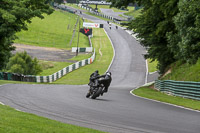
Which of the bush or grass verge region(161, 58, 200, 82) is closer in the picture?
grass verge region(161, 58, 200, 82)

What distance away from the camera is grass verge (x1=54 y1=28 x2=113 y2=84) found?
51.8 metres

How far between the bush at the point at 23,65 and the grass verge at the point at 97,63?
6.52 meters

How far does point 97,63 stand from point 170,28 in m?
37.1

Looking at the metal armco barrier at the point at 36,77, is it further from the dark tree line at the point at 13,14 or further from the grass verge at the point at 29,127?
the grass verge at the point at 29,127

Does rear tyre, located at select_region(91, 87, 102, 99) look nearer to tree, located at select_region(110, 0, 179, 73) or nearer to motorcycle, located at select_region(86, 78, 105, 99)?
motorcycle, located at select_region(86, 78, 105, 99)

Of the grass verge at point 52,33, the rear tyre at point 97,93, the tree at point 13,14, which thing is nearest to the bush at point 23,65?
the grass verge at point 52,33

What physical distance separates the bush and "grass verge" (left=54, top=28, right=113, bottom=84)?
21.4ft

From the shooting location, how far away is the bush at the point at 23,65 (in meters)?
58.9

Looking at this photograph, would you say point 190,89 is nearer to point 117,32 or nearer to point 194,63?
point 194,63

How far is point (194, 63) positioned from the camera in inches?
1017

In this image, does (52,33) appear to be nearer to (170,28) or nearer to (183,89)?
(170,28)

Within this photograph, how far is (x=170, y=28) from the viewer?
3181 centimetres

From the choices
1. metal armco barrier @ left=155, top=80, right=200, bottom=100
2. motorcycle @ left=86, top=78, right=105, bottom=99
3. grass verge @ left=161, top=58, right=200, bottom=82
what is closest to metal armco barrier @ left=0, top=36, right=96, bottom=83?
grass verge @ left=161, top=58, right=200, bottom=82

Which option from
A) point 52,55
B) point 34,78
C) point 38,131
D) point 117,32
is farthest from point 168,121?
point 117,32
